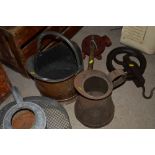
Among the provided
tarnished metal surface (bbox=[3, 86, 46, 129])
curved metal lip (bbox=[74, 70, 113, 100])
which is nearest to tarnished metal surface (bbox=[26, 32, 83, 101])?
curved metal lip (bbox=[74, 70, 113, 100])

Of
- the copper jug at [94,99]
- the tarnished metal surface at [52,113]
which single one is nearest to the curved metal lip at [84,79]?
the copper jug at [94,99]

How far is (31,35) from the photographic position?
168cm

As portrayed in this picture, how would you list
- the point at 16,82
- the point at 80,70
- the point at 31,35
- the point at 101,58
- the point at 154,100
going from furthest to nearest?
the point at 101,58, the point at 16,82, the point at 154,100, the point at 31,35, the point at 80,70

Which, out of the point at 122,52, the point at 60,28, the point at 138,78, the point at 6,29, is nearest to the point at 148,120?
the point at 138,78

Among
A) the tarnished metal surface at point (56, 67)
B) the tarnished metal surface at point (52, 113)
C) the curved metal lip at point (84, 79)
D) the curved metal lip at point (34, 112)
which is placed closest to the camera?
the curved metal lip at point (34, 112)

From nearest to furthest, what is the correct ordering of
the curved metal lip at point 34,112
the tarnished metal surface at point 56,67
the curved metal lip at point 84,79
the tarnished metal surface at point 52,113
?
the curved metal lip at point 34,112, the tarnished metal surface at point 52,113, the curved metal lip at point 84,79, the tarnished metal surface at point 56,67

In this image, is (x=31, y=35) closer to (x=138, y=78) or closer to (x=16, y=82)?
(x=16, y=82)

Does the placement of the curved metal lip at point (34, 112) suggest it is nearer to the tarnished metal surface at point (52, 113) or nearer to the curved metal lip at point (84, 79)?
the tarnished metal surface at point (52, 113)

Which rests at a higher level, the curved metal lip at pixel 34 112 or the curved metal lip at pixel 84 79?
the curved metal lip at pixel 34 112

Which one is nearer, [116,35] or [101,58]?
[101,58]

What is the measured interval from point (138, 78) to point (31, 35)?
2.78ft

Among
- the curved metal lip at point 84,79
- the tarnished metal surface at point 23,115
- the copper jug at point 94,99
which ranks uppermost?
the tarnished metal surface at point 23,115

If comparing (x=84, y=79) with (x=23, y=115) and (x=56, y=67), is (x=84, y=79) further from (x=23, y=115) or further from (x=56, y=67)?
(x=23, y=115)

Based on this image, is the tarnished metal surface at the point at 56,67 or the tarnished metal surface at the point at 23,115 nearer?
the tarnished metal surface at the point at 23,115
